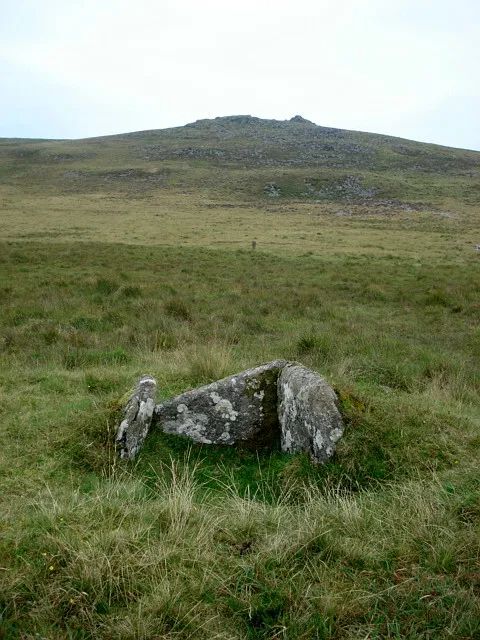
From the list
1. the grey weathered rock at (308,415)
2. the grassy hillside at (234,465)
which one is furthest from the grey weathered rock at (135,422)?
the grey weathered rock at (308,415)

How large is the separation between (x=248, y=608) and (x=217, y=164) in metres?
103

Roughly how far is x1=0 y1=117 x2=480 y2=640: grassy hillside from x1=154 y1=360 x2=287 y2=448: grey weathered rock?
0.21 m

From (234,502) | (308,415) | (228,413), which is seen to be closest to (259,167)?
(228,413)

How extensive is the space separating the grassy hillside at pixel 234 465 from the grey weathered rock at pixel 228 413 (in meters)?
0.21

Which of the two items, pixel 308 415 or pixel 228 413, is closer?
pixel 308 415

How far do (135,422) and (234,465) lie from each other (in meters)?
1.25

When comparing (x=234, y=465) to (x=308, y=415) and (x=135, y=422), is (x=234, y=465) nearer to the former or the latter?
(x=308, y=415)

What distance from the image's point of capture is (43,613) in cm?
283

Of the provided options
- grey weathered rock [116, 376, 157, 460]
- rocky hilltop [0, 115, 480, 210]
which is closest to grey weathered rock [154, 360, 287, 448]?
grey weathered rock [116, 376, 157, 460]

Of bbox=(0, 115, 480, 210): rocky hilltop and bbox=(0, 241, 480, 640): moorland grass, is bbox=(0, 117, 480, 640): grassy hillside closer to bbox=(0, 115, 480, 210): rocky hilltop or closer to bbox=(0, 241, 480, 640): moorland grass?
bbox=(0, 241, 480, 640): moorland grass

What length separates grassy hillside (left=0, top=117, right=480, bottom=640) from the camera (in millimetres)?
2922

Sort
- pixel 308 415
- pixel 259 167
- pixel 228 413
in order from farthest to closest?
pixel 259 167 → pixel 228 413 → pixel 308 415

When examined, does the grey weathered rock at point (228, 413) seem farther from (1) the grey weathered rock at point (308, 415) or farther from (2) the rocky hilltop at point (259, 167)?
(2) the rocky hilltop at point (259, 167)

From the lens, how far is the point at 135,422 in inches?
227
